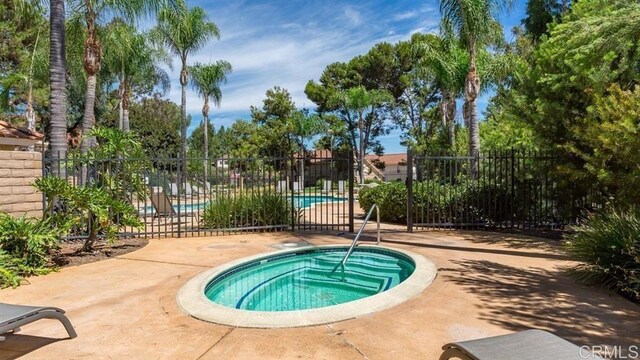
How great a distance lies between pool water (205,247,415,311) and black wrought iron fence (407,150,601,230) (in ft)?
10.7

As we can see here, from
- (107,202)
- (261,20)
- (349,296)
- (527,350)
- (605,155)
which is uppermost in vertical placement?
(261,20)

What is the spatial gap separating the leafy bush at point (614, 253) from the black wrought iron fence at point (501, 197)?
366 cm

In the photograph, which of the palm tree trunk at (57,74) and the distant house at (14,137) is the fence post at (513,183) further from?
the distant house at (14,137)

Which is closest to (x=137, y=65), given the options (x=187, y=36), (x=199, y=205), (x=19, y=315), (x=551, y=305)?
(x=187, y=36)

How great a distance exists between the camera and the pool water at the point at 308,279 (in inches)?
216

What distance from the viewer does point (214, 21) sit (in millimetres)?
23969

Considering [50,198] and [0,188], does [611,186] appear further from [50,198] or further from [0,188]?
[0,188]

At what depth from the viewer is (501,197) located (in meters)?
10.6

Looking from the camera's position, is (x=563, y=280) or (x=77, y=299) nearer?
(x=77, y=299)

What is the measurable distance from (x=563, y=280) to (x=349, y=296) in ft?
10.4

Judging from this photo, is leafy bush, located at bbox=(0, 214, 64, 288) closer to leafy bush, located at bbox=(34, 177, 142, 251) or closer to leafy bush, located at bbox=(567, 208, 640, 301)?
leafy bush, located at bbox=(34, 177, 142, 251)

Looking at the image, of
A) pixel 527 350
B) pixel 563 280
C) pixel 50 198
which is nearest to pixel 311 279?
pixel 563 280

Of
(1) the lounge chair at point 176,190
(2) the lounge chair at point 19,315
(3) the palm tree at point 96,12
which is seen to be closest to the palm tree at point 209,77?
(1) the lounge chair at point 176,190

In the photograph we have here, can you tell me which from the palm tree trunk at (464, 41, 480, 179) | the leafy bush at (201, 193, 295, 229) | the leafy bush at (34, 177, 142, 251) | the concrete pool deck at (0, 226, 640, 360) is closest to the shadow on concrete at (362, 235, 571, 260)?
the concrete pool deck at (0, 226, 640, 360)
